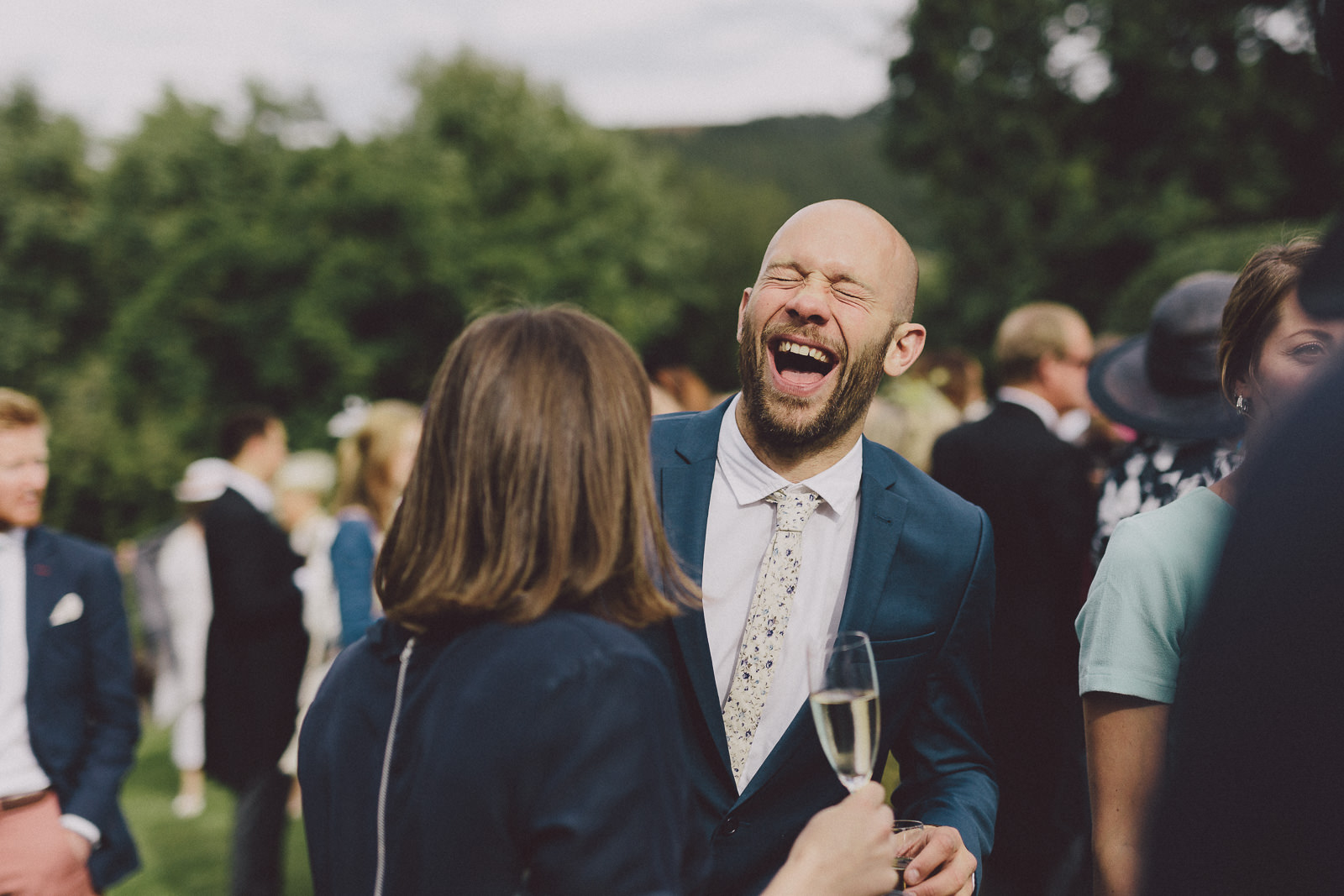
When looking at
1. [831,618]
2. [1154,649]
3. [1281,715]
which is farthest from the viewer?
[831,618]

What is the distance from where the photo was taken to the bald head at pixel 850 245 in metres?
2.43

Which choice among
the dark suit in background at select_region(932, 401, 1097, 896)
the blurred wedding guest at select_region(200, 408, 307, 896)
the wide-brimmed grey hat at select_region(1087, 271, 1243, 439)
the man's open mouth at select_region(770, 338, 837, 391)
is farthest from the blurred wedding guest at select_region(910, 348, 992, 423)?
the man's open mouth at select_region(770, 338, 837, 391)

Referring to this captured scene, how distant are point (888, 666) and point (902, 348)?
0.84 meters

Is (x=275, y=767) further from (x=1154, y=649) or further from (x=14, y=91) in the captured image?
(x=14, y=91)

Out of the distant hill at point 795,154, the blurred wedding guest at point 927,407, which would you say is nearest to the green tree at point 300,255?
the blurred wedding guest at point 927,407

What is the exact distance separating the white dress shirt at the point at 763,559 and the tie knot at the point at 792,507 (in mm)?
16

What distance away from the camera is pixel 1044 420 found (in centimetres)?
434

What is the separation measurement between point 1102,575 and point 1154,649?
16cm

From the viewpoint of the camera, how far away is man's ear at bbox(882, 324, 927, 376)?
2549 millimetres

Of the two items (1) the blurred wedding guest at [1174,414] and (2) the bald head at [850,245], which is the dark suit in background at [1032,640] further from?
(2) the bald head at [850,245]

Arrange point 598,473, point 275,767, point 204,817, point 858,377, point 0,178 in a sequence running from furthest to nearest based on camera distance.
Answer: point 0,178 → point 204,817 → point 275,767 → point 858,377 → point 598,473

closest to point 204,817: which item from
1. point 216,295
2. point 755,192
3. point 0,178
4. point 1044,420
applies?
point 1044,420

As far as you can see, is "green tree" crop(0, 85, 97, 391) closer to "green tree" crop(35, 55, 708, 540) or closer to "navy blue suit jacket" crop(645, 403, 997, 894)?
"green tree" crop(35, 55, 708, 540)

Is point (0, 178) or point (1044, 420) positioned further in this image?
point (0, 178)
